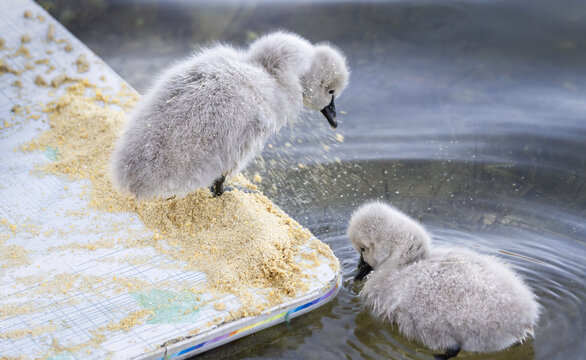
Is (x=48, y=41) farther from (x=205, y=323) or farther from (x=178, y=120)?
Answer: (x=205, y=323)

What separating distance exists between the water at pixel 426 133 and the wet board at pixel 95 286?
0.41 feet

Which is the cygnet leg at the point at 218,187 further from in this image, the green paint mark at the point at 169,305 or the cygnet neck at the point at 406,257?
the cygnet neck at the point at 406,257

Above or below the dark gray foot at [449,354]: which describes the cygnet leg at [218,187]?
above

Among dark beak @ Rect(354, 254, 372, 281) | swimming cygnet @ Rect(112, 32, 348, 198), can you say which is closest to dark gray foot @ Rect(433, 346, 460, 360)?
dark beak @ Rect(354, 254, 372, 281)

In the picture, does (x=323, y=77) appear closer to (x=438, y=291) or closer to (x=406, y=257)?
(x=406, y=257)

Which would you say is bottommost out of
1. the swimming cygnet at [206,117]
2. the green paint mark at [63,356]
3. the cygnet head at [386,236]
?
the green paint mark at [63,356]

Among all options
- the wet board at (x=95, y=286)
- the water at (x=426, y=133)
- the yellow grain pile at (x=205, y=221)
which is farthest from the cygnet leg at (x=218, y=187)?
the water at (x=426, y=133)

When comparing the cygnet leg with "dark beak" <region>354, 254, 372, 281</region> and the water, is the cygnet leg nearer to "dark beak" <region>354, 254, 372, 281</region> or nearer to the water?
the water

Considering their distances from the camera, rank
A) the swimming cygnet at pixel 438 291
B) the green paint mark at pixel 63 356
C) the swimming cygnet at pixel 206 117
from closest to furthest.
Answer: the green paint mark at pixel 63 356 → the swimming cygnet at pixel 438 291 → the swimming cygnet at pixel 206 117

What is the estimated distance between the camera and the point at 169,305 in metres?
2.13

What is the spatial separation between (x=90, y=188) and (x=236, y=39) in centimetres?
178

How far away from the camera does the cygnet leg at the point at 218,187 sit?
2.62 m

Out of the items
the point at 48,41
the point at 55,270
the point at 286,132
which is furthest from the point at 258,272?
the point at 48,41

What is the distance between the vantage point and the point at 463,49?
4.02 metres
